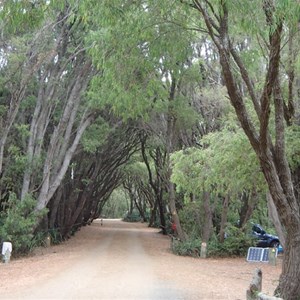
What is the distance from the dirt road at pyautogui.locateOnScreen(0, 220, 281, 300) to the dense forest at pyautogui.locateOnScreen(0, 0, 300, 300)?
2.03 meters

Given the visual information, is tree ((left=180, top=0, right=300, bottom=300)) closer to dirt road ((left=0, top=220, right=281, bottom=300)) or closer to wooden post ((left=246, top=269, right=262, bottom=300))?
wooden post ((left=246, top=269, right=262, bottom=300))

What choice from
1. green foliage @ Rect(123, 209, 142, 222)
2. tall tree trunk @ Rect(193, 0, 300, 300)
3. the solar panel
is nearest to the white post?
the solar panel

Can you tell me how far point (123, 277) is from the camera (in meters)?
12.7

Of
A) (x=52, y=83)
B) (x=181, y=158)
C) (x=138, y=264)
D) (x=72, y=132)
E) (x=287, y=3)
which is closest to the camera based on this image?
(x=287, y=3)

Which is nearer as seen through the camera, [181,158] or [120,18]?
[120,18]

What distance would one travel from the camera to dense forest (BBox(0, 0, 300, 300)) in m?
7.96

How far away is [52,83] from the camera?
65.8 feet

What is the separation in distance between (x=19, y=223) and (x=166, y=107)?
26.9 ft

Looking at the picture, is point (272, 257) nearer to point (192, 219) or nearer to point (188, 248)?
point (188, 248)

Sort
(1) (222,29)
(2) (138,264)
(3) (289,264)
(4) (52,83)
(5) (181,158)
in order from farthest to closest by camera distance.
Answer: (4) (52,83) → (2) (138,264) → (5) (181,158) → (3) (289,264) → (1) (222,29)

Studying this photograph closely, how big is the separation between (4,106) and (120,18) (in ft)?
39.3

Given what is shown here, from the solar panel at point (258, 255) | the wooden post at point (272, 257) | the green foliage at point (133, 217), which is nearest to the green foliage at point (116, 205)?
the green foliage at point (133, 217)

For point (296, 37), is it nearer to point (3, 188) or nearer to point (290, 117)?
point (290, 117)

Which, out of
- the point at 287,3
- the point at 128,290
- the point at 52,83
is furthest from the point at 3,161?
the point at 287,3
